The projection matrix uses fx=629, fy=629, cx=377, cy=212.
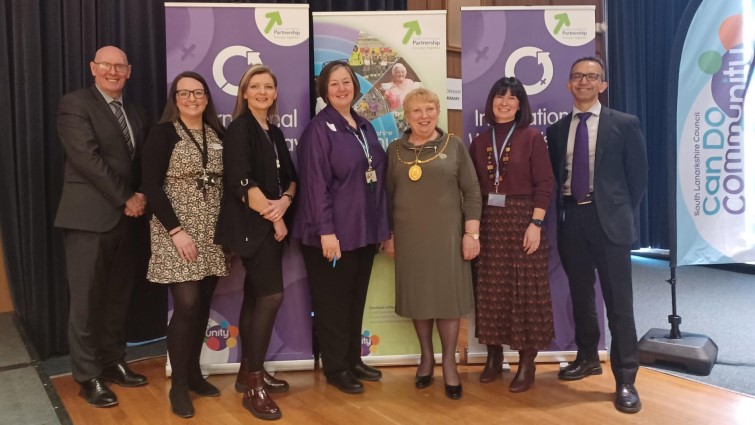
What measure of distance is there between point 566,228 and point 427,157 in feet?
2.55

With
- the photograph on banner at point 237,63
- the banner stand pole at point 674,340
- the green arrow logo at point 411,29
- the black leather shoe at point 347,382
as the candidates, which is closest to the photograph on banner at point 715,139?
the banner stand pole at point 674,340

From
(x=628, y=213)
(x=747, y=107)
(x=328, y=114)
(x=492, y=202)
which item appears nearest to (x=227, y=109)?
(x=328, y=114)

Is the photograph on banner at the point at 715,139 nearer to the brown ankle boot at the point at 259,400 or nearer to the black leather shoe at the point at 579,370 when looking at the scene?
the black leather shoe at the point at 579,370

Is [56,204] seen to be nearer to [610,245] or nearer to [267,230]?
[267,230]

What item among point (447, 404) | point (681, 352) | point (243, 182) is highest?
point (243, 182)

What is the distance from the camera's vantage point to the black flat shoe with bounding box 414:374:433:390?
319 centimetres

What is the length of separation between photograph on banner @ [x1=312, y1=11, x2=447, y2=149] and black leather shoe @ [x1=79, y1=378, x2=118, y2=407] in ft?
6.12

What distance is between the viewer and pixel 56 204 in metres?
3.59

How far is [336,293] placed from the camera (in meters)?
3.13

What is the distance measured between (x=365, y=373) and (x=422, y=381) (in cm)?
33

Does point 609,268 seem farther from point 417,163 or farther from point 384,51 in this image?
point 384,51

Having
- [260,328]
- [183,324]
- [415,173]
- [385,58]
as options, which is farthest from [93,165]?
[385,58]

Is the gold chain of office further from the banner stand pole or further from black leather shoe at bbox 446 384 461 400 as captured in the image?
the banner stand pole

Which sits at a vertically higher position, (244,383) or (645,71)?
(645,71)
